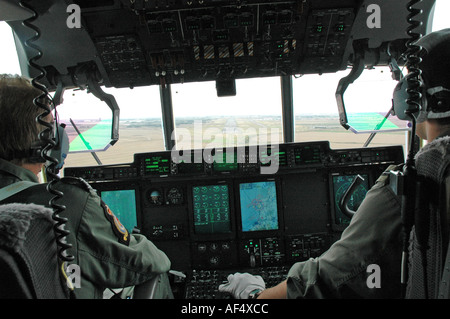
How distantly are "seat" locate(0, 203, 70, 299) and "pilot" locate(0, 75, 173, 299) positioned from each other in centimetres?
12

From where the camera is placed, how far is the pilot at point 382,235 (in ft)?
3.11

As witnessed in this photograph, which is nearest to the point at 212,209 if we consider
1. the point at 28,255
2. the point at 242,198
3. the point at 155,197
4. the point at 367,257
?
the point at 242,198

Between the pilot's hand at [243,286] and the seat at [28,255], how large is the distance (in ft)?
3.24

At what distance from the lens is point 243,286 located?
177 cm

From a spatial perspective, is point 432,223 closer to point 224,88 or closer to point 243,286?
point 243,286

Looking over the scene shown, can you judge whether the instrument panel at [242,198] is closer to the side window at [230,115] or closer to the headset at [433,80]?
the side window at [230,115]

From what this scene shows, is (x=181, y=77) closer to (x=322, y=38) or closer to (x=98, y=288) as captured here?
(x=322, y=38)

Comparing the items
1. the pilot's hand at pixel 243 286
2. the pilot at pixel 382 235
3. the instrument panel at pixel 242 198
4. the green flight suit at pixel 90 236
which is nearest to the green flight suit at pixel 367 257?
the pilot at pixel 382 235

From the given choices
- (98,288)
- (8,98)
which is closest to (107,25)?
(8,98)

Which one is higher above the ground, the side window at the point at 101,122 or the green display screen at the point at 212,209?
the side window at the point at 101,122

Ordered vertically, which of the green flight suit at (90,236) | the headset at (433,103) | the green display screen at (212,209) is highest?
the headset at (433,103)

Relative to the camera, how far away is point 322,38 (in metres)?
1.99

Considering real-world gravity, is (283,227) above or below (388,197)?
below
